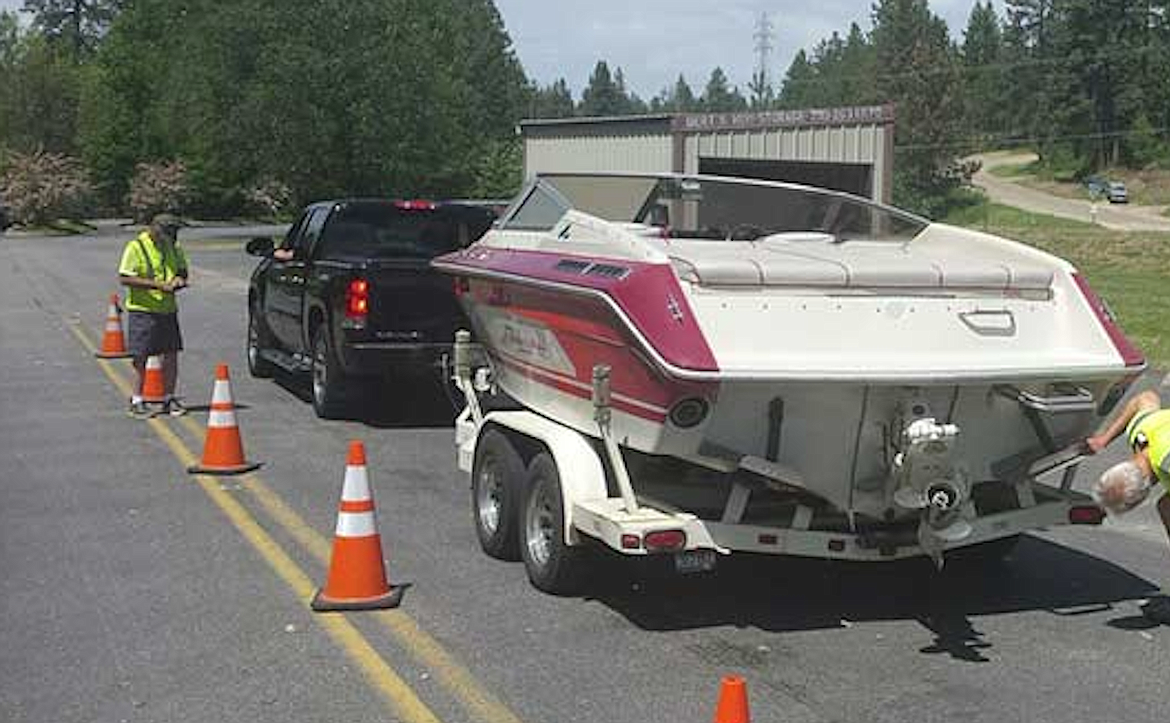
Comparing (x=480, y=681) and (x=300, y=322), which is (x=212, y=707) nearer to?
(x=480, y=681)

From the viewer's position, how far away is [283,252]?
1349 centimetres

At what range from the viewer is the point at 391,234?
498 inches

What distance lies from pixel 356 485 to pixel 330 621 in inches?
25.4

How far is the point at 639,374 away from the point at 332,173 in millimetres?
40922

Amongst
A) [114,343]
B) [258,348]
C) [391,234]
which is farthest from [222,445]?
[114,343]

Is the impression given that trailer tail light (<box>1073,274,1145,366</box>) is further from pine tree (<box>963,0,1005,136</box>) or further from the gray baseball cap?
pine tree (<box>963,0,1005,136</box>)

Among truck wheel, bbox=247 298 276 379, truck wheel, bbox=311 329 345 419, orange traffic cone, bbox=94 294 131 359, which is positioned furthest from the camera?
orange traffic cone, bbox=94 294 131 359

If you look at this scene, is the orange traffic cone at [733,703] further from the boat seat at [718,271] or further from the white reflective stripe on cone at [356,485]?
the white reflective stripe on cone at [356,485]

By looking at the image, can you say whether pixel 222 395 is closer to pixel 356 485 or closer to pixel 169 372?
pixel 169 372

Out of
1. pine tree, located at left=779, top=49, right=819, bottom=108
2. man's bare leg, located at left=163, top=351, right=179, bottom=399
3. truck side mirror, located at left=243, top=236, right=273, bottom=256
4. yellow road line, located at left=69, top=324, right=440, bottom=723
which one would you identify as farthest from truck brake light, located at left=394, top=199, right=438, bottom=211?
pine tree, located at left=779, top=49, right=819, bottom=108

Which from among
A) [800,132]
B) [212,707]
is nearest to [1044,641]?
[212,707]

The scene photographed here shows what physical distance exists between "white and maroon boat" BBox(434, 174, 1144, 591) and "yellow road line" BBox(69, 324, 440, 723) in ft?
3.67

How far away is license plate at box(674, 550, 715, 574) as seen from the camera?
20.0ft

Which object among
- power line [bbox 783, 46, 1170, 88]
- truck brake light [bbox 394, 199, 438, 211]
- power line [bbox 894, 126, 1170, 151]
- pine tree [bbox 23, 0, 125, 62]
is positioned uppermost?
pine tree [bbox 23, 0, 125, 62]
